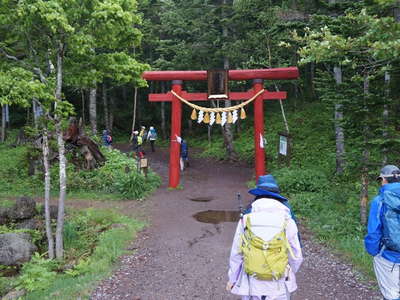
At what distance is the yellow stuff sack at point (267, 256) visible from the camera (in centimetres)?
330

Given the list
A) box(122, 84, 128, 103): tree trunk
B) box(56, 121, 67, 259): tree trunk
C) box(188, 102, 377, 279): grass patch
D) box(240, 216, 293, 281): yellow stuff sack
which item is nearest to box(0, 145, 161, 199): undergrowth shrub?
box(188, 102, 377, 279): grass patch

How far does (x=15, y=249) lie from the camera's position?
8727mm

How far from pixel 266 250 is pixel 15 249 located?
7.69m

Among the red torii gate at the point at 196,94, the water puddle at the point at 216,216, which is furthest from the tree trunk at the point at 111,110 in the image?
the water puddle at the point at 216,216

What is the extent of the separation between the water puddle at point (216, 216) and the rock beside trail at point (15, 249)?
450 cm

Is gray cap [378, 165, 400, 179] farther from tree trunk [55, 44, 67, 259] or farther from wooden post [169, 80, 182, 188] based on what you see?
wooden post [169, 80, 182, 188]

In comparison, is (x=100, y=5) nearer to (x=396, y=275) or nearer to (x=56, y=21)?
(x=56, y=21)

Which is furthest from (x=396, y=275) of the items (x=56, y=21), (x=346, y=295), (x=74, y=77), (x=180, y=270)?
(x=74, y=77)

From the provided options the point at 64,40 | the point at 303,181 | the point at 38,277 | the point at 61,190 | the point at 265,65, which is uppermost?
the point at 265,65

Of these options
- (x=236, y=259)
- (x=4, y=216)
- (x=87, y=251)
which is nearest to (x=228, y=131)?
(x=4, y=216)

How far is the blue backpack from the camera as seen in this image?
350cm

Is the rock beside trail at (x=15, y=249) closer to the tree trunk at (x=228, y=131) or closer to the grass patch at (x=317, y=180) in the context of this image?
the grass patch at (x=317, y=180)

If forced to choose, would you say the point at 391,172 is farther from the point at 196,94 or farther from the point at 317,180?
the point at 196,94

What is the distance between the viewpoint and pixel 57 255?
8156 mm
